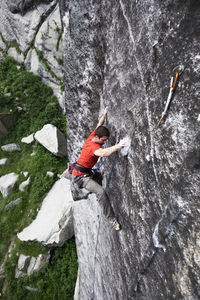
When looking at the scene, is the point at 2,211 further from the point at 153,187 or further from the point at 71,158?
the point at 153,187

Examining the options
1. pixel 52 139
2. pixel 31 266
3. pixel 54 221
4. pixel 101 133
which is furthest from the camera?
pixel 52 139

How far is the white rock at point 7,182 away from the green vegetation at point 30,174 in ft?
0.82

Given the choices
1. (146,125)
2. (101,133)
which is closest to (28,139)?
(101,133)

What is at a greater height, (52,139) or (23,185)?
(52,139)

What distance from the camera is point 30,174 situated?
10.4 m

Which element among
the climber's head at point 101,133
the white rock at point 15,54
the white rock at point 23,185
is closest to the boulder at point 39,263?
the white rock at point 23,185

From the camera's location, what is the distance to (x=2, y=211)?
32.2 feet

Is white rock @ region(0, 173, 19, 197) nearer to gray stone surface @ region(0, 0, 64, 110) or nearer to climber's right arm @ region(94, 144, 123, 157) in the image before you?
gray stone surface @ region(0, 0, 64, 110)

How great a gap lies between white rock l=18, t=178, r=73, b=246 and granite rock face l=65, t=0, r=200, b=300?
12.4 ft

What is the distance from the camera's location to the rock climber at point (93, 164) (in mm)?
3684

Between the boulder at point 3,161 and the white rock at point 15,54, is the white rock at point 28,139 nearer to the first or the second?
the boulder at point 3,161

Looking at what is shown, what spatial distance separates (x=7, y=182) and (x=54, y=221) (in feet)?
13.3

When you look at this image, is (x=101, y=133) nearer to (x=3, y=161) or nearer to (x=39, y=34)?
(x=3, y=161)

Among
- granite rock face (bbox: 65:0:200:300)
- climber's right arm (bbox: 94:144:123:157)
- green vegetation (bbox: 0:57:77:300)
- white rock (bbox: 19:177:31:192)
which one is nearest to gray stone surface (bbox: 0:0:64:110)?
green vegetation (bbox: 0:57:77:300)
